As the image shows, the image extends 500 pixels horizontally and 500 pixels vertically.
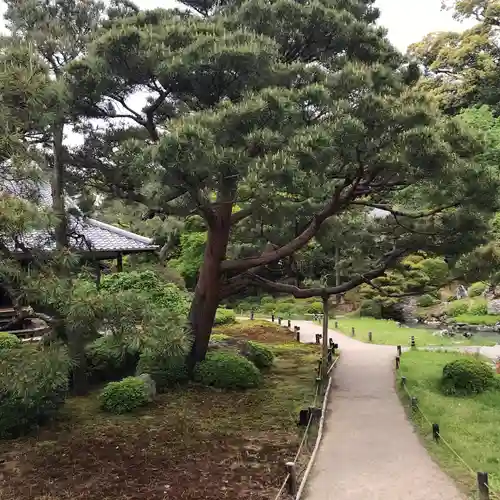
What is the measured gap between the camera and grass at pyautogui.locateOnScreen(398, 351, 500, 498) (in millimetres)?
6988

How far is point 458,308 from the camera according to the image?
90.7 feet

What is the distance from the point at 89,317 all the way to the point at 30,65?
317cm

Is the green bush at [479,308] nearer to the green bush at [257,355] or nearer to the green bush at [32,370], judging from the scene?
the green bush at [257,355]

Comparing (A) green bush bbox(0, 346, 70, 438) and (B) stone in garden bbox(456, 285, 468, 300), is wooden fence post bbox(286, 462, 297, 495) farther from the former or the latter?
(B) stone in garden bbox(456, 285, 468, 300)

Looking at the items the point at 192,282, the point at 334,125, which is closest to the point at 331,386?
the point at 334,125

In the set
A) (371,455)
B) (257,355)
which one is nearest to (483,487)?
(371,455)

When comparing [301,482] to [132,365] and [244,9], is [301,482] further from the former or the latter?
[244,9]

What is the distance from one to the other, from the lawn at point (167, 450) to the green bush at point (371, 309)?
18.8 metres

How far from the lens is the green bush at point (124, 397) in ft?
32.0

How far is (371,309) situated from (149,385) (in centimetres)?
2085

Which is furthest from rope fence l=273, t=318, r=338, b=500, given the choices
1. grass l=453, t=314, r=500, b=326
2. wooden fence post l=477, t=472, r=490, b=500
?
grass l=453, t=314, r=500, b=326

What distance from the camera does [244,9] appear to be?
911 centimetres

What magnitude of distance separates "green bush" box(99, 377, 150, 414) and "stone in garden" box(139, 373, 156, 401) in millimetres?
127

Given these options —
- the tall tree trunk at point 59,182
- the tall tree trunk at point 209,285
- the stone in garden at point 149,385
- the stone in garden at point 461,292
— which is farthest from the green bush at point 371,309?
the tall tree trunk at point 59,182
